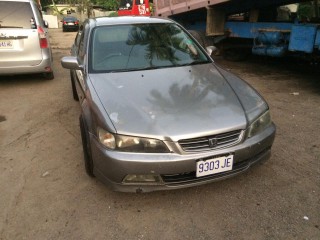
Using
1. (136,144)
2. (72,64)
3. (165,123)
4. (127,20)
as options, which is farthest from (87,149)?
→ (127,20)

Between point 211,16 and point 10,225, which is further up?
point 211,16

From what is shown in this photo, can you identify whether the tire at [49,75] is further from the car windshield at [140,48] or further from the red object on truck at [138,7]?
the red object on truck at [138,7]

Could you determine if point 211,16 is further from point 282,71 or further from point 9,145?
point 9,145

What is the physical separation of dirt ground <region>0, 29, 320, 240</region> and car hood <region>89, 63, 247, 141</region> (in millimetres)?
728

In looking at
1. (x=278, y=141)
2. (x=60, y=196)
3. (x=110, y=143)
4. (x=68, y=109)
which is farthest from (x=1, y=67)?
(x=278, y=141)

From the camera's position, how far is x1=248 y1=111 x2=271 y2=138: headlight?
2725 mm

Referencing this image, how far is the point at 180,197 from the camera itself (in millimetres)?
2900

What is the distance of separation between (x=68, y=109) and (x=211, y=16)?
4345 mm

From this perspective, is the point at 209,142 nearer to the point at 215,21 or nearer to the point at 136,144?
the point at 136,144

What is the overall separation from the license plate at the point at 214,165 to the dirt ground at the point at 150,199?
1.29ft

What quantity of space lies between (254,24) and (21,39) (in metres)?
5.13

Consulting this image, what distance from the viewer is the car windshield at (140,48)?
3.57 metres

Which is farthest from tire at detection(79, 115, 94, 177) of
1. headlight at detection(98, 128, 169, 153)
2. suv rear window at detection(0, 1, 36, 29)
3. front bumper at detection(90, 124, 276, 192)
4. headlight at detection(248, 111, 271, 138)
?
suv rear window at detection(0, 1, 36, 29)

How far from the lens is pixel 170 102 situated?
2.80 meters
